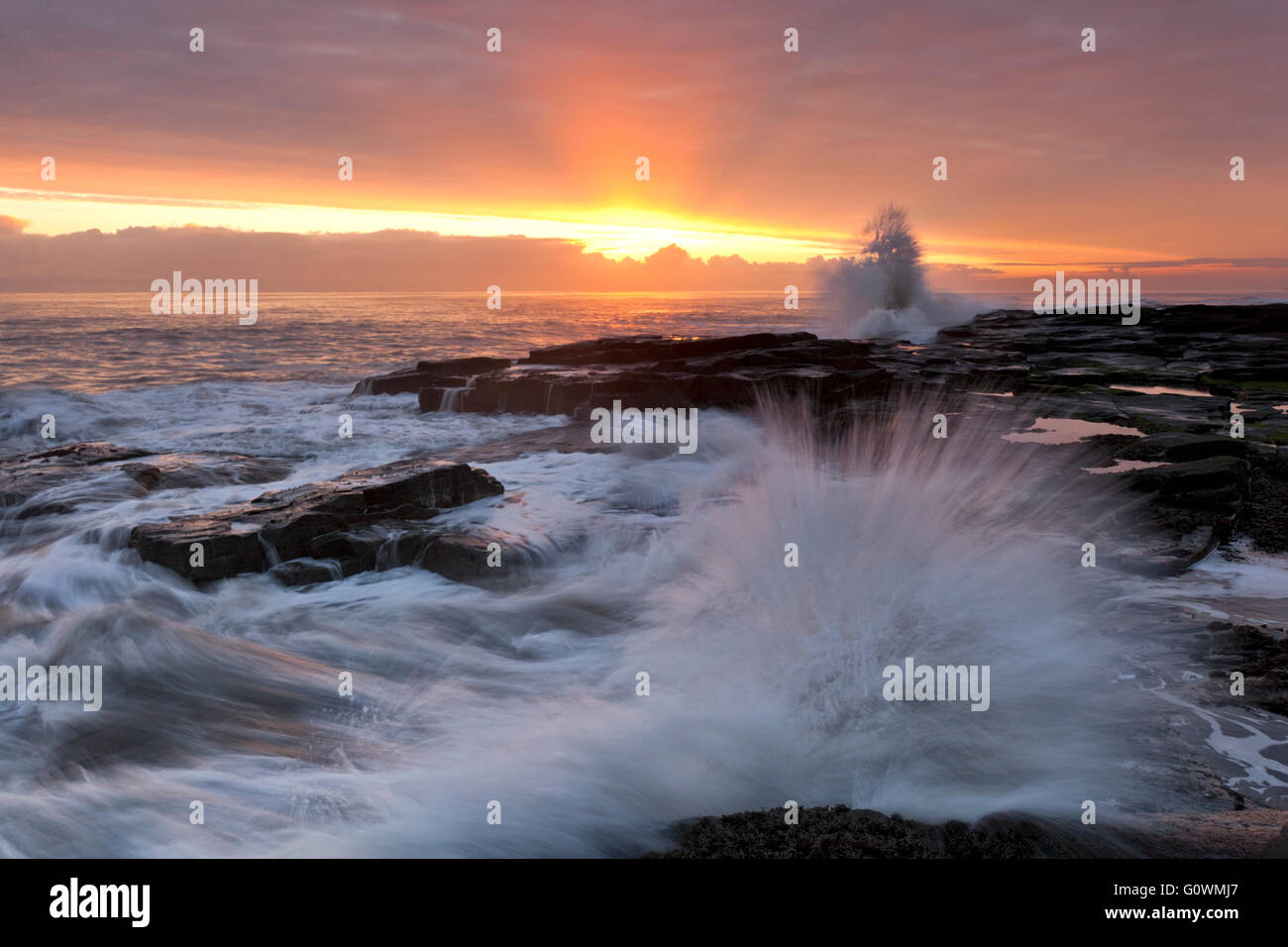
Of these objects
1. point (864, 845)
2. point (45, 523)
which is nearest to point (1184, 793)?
point (864, 845)

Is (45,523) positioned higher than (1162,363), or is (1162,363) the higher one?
(1162,363)

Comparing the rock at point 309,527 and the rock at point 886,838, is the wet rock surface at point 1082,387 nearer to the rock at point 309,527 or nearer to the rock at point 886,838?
the rock at point 886,838

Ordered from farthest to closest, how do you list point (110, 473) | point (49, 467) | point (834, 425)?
point (834, 425) < point (49, 467) < point (110, 473)

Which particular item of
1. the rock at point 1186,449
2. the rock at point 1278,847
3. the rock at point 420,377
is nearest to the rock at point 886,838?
the rock at point 1278,847

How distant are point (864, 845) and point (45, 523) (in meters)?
9.44

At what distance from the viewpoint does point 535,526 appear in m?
8.14

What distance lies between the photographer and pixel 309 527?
7258 mm

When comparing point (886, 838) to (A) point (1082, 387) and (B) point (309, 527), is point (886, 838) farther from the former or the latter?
(A) point (1082, 387)

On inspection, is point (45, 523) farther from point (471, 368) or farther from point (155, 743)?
point (471, 368)

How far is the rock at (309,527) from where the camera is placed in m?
6.85

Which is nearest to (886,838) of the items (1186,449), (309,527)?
(309,527)

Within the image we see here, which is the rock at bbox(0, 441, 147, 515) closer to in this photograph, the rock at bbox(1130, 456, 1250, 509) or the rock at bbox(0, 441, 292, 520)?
the rock at bbox(0, 441, 292, 520)

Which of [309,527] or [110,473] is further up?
[110,473]

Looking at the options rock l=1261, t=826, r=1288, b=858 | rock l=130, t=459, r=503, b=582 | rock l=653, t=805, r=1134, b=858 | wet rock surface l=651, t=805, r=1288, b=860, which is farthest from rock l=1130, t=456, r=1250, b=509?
rock l=130, t=459, r=503, b=582
